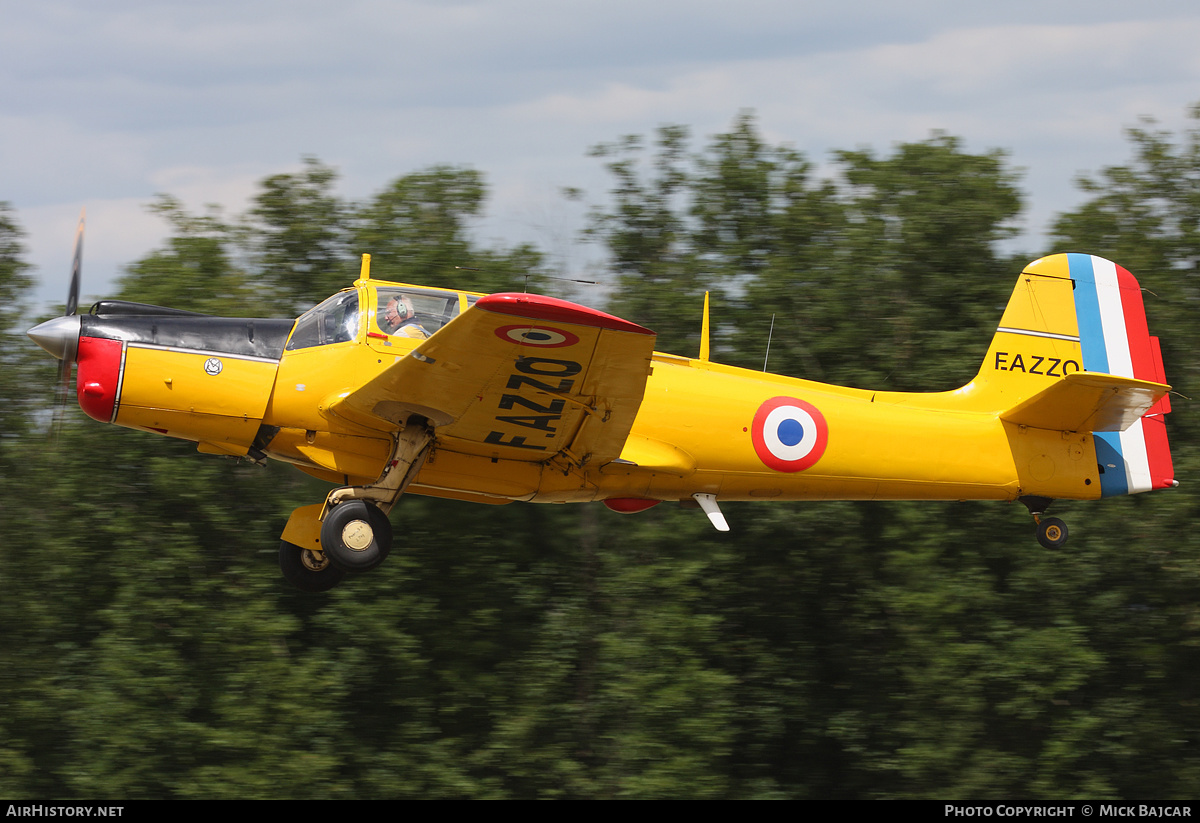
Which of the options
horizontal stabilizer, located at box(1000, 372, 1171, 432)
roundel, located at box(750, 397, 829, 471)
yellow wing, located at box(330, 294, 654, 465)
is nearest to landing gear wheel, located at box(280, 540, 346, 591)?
yellow wing, located at box(330, 294, 654, 465)

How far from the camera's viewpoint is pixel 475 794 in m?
13.2

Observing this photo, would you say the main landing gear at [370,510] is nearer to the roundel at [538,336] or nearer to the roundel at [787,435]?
the roundel at [538,336]

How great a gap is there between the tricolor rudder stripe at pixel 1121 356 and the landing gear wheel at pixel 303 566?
6.45 meters

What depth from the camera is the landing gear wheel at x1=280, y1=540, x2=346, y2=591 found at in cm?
913

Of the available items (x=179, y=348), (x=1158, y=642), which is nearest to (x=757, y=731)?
(x=1158, y=642)

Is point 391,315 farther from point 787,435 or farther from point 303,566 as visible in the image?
point 787,435

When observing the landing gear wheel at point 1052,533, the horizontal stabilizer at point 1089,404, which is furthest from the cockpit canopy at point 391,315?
the landing gear wheel at point 1052,533

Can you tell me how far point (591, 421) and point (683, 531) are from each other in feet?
18.8

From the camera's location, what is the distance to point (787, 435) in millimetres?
9125

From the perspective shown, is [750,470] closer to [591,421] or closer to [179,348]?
[591,421]

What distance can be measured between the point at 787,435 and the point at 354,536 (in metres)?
3.42

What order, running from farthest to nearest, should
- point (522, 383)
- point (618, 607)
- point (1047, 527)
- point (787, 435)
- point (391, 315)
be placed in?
point (618, 607), point (1047, 527), point (787, 435), point (391, 315), point (522, 383)

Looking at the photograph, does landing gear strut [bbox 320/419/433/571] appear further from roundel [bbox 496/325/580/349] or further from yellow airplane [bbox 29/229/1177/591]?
roundel [bbox 496/325/580/349]

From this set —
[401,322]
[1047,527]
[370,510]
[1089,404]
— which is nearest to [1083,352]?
[1089,404]
